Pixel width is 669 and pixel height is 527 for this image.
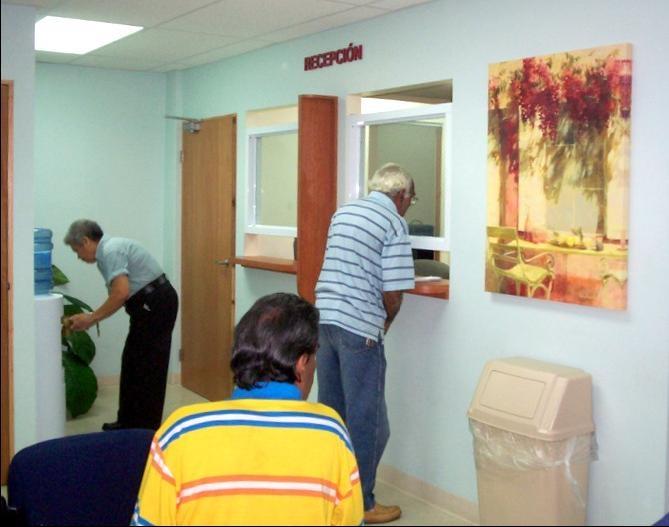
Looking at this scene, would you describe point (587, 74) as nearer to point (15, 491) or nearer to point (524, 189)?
point (524, 189)

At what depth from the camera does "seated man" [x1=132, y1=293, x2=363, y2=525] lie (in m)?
1.28

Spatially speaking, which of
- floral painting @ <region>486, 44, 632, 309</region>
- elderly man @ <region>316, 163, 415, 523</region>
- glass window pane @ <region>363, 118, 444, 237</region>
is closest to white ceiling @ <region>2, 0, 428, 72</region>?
glass window pane @ <region>363, 118, 444, 237</region>

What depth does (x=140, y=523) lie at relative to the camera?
1.34 metres

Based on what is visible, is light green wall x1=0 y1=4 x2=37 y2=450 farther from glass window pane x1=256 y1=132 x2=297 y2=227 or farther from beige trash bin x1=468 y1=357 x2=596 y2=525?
glass window pane x1=256 y1=132 x2=297 y2=227

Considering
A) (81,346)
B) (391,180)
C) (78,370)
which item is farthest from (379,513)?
(81,346)

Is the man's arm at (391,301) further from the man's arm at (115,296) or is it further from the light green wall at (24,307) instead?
the man's arm at (115,296)

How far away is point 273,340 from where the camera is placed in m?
1.56

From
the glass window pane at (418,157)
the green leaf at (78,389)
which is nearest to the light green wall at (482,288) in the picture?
the glass window pane at (418,157)

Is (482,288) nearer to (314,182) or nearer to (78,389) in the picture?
(314,182)

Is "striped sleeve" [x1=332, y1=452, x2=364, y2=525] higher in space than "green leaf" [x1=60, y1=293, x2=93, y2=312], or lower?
higher

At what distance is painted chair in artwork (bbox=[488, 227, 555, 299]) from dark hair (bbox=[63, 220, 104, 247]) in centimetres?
226

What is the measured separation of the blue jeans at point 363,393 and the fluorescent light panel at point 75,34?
236 cm

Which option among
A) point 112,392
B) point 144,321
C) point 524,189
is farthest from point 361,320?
point 112,392

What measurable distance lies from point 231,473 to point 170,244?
18.4ft
